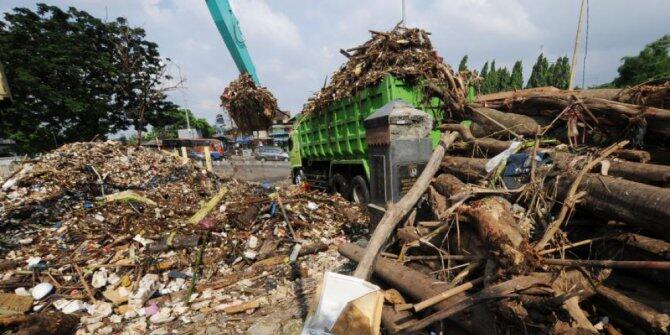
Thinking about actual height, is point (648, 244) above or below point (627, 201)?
below

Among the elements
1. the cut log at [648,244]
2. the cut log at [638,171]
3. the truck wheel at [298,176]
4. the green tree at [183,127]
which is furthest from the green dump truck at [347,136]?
the green tree at [183,127]

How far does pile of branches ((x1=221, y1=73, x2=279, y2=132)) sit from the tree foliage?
14425 mm

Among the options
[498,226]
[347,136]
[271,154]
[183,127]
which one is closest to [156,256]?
[347,136]

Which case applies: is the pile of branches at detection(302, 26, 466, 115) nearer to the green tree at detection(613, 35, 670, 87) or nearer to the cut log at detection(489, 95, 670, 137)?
the cut log at detection(489, 95, 670, 137)

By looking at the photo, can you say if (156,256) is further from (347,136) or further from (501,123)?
(501,123)

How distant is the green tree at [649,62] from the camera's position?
84.9 ft

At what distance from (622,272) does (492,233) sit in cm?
89

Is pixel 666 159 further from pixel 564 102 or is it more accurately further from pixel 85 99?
pixel 85 99

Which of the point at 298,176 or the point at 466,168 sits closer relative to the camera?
the point at 466,168

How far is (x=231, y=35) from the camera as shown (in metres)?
10.8

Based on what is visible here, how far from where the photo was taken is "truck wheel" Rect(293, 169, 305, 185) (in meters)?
11.2

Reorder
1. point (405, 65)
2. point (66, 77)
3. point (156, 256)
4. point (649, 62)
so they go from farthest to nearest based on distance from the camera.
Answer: point (649, 62) → point (66, 77) → point (405, 65) → point (156, 256)

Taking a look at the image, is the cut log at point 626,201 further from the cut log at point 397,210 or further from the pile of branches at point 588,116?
the cut log at point 397,210

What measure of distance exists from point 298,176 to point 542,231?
9.41 meters
